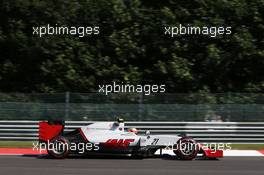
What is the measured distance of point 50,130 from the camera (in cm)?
1598

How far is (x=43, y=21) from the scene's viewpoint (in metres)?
23.8

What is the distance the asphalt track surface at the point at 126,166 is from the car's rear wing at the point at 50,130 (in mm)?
655

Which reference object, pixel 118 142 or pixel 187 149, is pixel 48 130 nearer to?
pixel 118 142

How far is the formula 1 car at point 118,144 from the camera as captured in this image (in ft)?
50.4

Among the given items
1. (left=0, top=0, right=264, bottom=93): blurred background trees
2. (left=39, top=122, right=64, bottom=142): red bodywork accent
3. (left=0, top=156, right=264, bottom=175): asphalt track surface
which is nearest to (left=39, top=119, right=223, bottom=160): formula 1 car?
(left=39, top=122, right=64, bottom=142): red bodywork accent

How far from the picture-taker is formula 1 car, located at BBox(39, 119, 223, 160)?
15.4m

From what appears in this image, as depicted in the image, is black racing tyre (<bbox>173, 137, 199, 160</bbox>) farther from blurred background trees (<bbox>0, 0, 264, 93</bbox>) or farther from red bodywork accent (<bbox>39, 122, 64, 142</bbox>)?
blurred background trees (<bbox>0, 0, 264, 93</bbox>)

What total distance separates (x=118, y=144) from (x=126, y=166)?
190 cm

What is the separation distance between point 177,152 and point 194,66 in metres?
8.90

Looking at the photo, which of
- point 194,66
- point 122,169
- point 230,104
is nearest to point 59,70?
point 194,66

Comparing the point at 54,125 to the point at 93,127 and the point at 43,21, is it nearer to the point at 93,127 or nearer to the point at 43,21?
the point at 93,127

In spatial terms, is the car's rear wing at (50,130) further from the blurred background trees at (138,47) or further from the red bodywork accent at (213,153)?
the blurred background trees at (138,47)

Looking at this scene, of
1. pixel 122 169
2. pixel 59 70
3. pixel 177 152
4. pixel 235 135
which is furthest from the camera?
pixel 59 70

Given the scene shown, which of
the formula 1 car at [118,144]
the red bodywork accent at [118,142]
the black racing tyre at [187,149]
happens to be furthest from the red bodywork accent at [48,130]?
the black racing tyre at [187,149]
